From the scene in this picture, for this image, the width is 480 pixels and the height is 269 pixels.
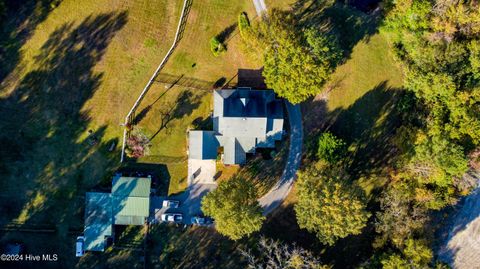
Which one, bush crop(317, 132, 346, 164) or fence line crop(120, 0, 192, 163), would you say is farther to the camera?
fence line crop(120, 0, 192, 163)

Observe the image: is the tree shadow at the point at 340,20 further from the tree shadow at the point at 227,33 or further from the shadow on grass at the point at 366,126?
the tree shadow at the point at 227,33

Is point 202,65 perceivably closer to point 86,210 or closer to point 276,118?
point 276,118

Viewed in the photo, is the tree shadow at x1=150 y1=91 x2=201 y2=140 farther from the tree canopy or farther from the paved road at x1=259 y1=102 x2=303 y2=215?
the paved road at x1=259 y1=102 x2=303 y2=215

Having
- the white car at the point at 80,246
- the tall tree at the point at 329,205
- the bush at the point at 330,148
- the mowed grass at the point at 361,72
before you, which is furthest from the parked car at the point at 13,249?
the mowed grass at the point at 361,72

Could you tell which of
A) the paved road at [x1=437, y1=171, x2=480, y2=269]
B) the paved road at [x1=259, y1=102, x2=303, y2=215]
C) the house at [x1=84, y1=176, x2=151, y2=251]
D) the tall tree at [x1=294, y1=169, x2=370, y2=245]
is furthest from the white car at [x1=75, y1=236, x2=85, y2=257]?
the paved road at [x1=437, y1=171, x2=480, y2=269]

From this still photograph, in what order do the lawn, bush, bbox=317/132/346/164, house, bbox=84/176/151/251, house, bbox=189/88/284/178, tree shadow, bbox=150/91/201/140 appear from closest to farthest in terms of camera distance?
1. house, bbox=189/88/284/178
2. bush, bbox=317/132/346/164
3. house, bbox=84/176/151/251
4. the lawn
5. tree shadow, bbox=150/91/201/140

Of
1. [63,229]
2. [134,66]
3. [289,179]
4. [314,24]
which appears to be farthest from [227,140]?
[63,229]
